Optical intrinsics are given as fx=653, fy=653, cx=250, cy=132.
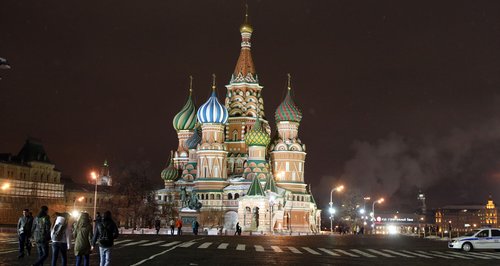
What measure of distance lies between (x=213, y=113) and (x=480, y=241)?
67.8 metres

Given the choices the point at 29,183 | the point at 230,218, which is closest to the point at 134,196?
the point at 230,218

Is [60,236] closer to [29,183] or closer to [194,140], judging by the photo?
[194,140]

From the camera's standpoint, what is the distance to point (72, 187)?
Result: 146 m

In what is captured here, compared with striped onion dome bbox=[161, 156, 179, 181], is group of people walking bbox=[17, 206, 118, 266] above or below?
below

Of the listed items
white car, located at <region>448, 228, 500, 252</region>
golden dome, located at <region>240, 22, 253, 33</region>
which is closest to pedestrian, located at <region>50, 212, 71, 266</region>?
white car, located at <region>448, 228, 500, 252</region>

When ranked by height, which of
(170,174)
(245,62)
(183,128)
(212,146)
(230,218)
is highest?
(245,62)

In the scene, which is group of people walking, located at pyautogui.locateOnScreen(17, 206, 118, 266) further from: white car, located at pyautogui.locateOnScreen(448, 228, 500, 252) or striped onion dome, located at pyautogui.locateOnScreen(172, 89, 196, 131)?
striped onion dome, located at pyautogui.locateOnScreen(172, 89, 196, 131)

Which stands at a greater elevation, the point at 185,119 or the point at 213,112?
the point at 185,119

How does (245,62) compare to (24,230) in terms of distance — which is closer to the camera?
(24,230)

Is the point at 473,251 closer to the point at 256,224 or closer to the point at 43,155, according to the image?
the point at 256,224

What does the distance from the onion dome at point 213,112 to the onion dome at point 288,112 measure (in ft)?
28.7

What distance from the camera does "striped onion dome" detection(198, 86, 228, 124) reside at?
99375 mm

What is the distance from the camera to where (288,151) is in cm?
10056

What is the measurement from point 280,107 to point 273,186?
56.7ft
